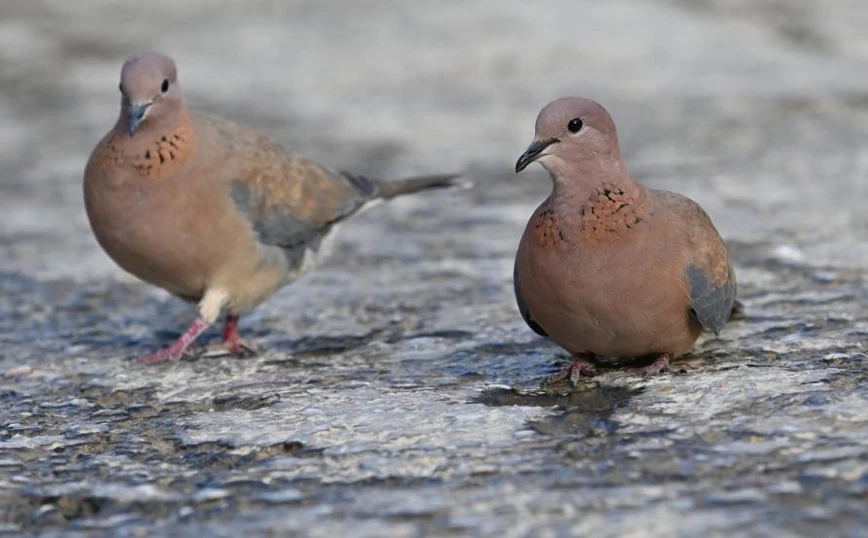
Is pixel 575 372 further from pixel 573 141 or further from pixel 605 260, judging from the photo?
pixel 573 141

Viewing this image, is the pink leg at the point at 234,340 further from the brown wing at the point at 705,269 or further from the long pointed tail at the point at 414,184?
the brown wing at the point at 705,269

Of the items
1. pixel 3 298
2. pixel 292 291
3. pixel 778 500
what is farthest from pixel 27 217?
pixel 778 500

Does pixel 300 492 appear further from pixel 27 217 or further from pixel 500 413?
pixel 27 217

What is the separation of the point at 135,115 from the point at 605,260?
1.92m

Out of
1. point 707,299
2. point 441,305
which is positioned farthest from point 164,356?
point 707,299

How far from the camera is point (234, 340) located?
206 inches

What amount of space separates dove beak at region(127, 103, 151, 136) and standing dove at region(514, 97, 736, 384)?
5.09 feet

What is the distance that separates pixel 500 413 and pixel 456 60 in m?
6.57

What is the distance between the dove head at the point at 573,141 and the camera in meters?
4.13

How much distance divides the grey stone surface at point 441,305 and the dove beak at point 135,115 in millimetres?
853

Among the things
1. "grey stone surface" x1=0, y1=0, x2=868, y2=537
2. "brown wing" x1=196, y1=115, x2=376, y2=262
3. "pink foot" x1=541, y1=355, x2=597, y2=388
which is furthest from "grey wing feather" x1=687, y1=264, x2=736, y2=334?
"brown wing" x1=196, y1=115, x2=376, y2=262

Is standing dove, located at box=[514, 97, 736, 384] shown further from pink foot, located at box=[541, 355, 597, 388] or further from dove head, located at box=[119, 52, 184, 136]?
dove head, located at box=[119, 52, 184, 136]

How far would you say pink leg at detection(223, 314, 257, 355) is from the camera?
A: 5.15 meters

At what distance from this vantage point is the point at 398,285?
5.89 m
